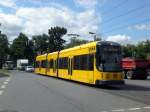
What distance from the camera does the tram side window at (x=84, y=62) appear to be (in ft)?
96.5

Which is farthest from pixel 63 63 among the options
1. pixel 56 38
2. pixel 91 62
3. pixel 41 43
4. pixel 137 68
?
pixel 41 43

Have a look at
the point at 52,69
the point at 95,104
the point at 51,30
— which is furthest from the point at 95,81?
the point at 51,30

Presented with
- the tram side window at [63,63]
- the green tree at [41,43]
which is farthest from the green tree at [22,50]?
the tram side window at [63,63]

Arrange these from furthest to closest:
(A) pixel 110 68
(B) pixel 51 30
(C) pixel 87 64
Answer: (B) pixel 51 30 → (C) pixel 87 64 → (A) pixel 110 68

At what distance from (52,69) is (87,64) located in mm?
18293

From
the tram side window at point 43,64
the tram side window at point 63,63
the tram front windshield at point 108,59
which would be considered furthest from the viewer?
the tram side window at point 43,64

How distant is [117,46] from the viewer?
29.1 meters

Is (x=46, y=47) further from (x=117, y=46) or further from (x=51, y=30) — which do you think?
(x=117, y=46)

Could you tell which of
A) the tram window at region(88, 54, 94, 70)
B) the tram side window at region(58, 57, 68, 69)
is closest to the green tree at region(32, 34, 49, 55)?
the tram side window at region(58, 57, 68, 69)

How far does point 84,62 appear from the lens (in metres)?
31.3

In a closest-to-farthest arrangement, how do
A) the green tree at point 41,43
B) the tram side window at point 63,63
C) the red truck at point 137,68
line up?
1. the tram side window at point 63,63
2. the red truck at point 137,68
3. the green tree at point 41,43

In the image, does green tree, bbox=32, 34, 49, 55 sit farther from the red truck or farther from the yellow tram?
the yellow tram

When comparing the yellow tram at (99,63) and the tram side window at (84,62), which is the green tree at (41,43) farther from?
the yellow tram at (99,63)

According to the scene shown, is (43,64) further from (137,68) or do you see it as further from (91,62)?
(91,62)
